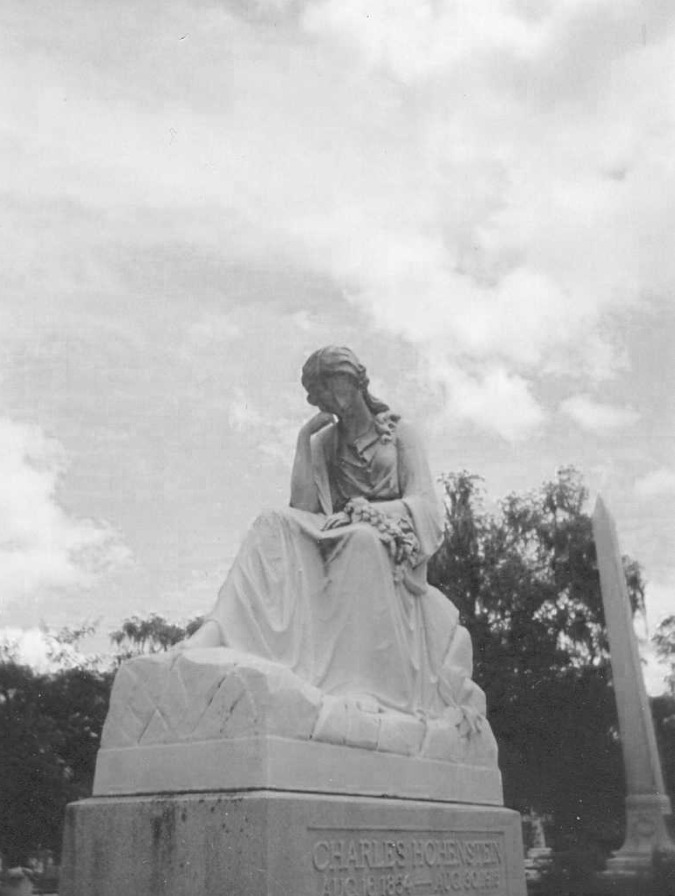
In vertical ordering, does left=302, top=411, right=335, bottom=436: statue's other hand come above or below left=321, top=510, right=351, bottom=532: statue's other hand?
above

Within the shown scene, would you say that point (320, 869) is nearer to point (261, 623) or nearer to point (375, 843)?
point (375, 843)

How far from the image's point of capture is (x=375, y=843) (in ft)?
15.0

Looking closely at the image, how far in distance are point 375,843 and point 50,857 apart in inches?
840

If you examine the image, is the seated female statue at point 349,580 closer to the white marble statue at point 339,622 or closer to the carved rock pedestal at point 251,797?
the white marble statue at point 339,622

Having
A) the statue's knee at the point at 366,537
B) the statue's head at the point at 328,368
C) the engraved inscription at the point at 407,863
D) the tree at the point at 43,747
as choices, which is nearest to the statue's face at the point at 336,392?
the statue's head at the point at 328,368

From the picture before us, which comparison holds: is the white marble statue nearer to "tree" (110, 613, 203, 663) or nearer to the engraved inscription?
the engraved inscription

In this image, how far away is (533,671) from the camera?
1101 inches

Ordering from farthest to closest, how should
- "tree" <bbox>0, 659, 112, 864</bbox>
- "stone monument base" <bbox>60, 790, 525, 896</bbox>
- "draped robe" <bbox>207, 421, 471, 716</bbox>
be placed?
"tree" <bbox>0, 659, 112, 864</bbox>, "draped robe" <bbox>207, 421, 471, 716</bbox>, "stone monument base" <bbox>60, 790, 525, 896</bbox>

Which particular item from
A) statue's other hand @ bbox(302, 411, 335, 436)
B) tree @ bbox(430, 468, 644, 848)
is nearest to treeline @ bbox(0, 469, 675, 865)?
tree @ bbox(430, 468, 644, 848)

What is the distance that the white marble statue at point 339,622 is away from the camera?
4609 mm

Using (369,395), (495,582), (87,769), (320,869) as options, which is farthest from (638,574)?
(320,869)

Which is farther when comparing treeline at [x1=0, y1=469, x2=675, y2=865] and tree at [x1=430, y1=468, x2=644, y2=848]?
tree at [x1=430, y1=468, x2=644, y2=848]

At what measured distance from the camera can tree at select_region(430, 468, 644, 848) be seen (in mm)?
27391

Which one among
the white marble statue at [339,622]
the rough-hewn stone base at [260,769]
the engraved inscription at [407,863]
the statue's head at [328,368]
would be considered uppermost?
the statue's head at [328,368]
